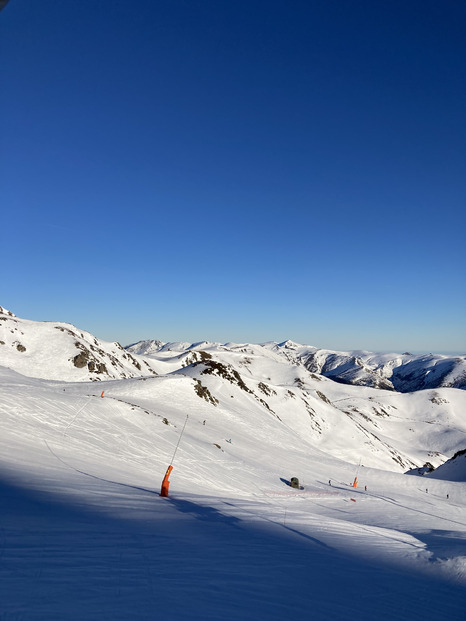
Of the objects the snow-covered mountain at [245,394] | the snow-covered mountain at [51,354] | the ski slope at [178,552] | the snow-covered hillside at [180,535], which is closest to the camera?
the ski slope at [178,552]

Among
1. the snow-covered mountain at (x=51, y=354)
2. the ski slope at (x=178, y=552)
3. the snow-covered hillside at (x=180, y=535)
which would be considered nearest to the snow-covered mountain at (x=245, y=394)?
the snow-covered mountain at (x=51, y=354)

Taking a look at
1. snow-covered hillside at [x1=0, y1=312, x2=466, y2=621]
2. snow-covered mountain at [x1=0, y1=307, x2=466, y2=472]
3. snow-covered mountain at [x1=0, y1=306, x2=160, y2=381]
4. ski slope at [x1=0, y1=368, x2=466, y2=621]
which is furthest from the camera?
snow-covered mountain at [x1=0, y1=306, x2=160, y2=381]

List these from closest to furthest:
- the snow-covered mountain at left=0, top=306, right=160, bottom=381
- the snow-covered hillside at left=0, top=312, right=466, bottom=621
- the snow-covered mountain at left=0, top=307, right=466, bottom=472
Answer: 1. the snow-covered hillside at left=0, top=312, right=466, bottom=621
2. the snow-covered mountain at left=0, top=307, right=466, bottom=472
3. the snow-covered mountain at left=0, top=306, right=160, bottom=381

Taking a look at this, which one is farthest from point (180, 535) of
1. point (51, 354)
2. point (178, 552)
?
point (51, 354)

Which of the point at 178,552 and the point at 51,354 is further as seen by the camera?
the point at 51,354

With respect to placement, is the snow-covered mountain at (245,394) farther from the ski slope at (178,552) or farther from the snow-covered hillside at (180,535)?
the ski slope at (178,552)

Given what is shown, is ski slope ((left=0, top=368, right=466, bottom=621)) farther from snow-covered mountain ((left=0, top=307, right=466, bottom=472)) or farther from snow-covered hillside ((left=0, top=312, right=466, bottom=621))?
snow-covered mountain ((left=0, top=307, right=466, bottom=472))

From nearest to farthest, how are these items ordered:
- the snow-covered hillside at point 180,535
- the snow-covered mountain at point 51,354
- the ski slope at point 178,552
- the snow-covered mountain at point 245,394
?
the ski slope at point 178,552, the snow-covered hillside at point 180,535, the snow-covered mountain at point 245,394, the snow-covered mountain at point 51,354

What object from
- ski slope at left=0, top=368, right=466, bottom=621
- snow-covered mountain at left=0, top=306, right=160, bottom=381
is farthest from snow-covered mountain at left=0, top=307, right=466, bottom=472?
ski slope at left=0, top=368, right=466, bottom=621

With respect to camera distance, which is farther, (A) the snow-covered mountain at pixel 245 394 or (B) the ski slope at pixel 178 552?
(A) the snow-covered mountain at pixel 245 394

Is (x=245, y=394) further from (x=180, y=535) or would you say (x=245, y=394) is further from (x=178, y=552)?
(x=178, y=552)

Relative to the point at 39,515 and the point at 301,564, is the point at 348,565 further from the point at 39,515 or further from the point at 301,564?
the point at 39,515

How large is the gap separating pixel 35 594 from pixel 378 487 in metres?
32.8

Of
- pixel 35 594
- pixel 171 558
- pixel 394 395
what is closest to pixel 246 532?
pixel 171 558
